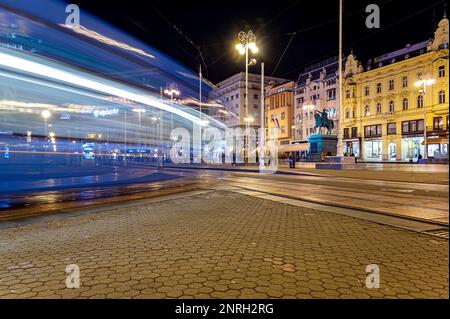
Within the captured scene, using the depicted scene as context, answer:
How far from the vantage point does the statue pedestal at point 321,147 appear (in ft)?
115

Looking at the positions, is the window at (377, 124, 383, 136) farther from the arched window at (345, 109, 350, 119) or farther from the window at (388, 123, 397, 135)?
the arched window at (345, 109, 350, 119)

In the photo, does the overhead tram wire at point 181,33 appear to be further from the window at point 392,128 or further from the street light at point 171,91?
the window at point 392,128

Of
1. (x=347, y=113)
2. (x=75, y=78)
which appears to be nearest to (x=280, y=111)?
(x=347, y=113)

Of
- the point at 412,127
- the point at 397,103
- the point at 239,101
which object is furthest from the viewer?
the point at 239,101

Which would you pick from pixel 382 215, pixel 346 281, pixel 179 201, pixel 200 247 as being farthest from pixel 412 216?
pixel 179 201

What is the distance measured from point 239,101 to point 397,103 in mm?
40203

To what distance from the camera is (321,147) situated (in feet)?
115

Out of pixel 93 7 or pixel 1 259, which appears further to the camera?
pixel 93 7

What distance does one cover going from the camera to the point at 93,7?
1917cm

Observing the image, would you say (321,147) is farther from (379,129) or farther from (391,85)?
(391,85)

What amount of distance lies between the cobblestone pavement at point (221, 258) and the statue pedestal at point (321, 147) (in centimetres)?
2882

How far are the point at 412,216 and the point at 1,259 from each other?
8.65 m

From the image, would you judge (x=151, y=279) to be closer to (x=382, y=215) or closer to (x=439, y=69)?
(x=382, y=215)
